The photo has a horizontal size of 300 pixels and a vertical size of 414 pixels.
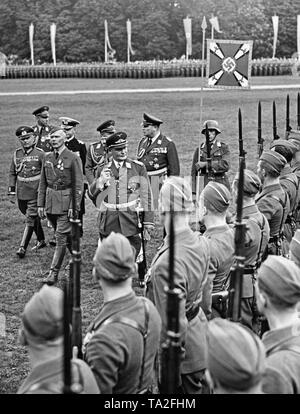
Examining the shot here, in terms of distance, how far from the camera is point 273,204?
5.75 m

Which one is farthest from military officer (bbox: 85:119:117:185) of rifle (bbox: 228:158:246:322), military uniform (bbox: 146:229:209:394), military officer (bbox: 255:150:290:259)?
rifle (bbox: 228:158:246:322)

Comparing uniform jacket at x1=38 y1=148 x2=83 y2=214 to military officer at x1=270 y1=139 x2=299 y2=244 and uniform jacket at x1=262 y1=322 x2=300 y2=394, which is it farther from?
uniform jacket at x1=262 y1=322 x2=300 y2=394

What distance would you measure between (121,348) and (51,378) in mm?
507

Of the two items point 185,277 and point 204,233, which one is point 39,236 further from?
point 185,277

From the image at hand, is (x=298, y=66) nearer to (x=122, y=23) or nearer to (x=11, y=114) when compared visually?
(x=11, y=114)

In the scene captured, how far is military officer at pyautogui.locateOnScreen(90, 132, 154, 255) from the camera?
23.6 ft

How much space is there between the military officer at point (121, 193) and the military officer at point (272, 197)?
1.67 m

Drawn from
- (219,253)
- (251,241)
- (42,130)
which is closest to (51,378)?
(219,253)

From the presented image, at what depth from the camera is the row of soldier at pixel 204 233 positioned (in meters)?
3.94

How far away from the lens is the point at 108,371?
122 inches

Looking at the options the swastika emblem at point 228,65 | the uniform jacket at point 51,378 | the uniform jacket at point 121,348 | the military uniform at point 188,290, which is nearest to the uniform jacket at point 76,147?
the swastika emblem at point 228,65

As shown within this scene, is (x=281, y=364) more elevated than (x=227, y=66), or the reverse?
(x=227, y=66)
